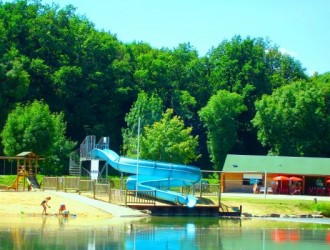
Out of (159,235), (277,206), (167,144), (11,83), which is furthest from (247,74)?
(159,235)

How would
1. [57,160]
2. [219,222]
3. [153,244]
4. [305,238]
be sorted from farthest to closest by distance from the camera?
[57,160] < [219,222] < [305,238] < [153,244]

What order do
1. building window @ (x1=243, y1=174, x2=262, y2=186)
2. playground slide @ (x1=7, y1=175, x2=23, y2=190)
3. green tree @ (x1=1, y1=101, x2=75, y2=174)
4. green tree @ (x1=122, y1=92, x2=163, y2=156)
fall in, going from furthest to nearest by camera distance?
green tree @ (x1=122, y1=92, x2=163, y2=156)
building window @ (x1=243, y1=174, x2=262, y2=186)
green tree @ (x1=1, y1=101, x2=75, y2=174)
playground slide @ (x1=7, y1=175, x2=23, y2=190)

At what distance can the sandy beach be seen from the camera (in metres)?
44.7

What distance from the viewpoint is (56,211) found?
50.6m

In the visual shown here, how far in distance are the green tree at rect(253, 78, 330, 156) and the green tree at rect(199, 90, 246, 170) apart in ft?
12.4

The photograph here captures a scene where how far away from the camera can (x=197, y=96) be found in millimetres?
113250

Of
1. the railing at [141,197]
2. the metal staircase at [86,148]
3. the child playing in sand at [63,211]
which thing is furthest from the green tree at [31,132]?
the child playing in sand at [63,211]

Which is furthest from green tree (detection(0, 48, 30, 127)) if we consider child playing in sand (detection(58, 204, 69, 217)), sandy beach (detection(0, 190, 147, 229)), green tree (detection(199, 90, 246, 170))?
→ child playing in sand (detection(58, 204, 69, 217))

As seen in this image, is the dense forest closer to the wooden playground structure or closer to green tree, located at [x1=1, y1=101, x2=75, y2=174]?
green tree, located at [x1=1, y1=101, x2=75, y2=174]

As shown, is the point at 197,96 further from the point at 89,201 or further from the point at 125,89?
the point at 89,201

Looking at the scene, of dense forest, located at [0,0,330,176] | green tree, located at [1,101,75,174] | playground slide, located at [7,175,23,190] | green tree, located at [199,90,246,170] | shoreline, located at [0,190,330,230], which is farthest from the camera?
green tree, located at [199,90,246,170]

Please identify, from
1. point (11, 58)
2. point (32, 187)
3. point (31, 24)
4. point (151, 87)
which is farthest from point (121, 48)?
point (32, 187)

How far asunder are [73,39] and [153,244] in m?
72.7

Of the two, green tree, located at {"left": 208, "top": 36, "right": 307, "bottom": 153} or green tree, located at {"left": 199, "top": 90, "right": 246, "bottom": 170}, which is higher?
green tree, located at {"left": 208, "top": 36, "right": 307, "bottom": 153}
